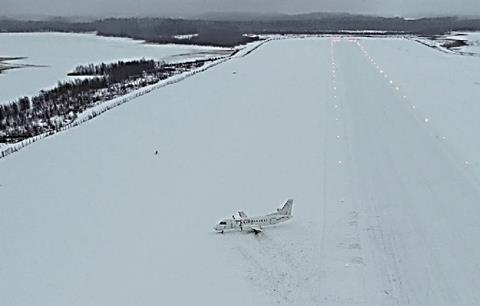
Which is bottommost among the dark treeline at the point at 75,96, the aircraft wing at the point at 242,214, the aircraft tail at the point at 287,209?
the dark treeline at the point at 75,96

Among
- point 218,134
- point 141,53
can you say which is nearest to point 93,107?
point 218,134

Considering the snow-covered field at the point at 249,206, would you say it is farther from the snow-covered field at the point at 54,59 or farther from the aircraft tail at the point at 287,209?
the snow-covered field at the point at 54,59

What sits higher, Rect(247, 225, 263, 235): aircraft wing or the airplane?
the airplane

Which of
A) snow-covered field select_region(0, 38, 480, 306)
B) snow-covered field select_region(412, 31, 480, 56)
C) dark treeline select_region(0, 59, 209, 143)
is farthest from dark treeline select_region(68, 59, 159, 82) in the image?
snow-covered field select_region(412, 31, 480, 56)

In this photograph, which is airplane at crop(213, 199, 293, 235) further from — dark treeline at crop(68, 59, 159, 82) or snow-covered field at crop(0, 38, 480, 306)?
dark treeline at crop(68, 59, 159, 82)

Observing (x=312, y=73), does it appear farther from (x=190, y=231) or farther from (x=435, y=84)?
(x=190, y=231)

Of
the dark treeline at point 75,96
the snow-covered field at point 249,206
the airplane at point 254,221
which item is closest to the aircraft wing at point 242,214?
the airplane at point 254,221

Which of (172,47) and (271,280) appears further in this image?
(172,47)
